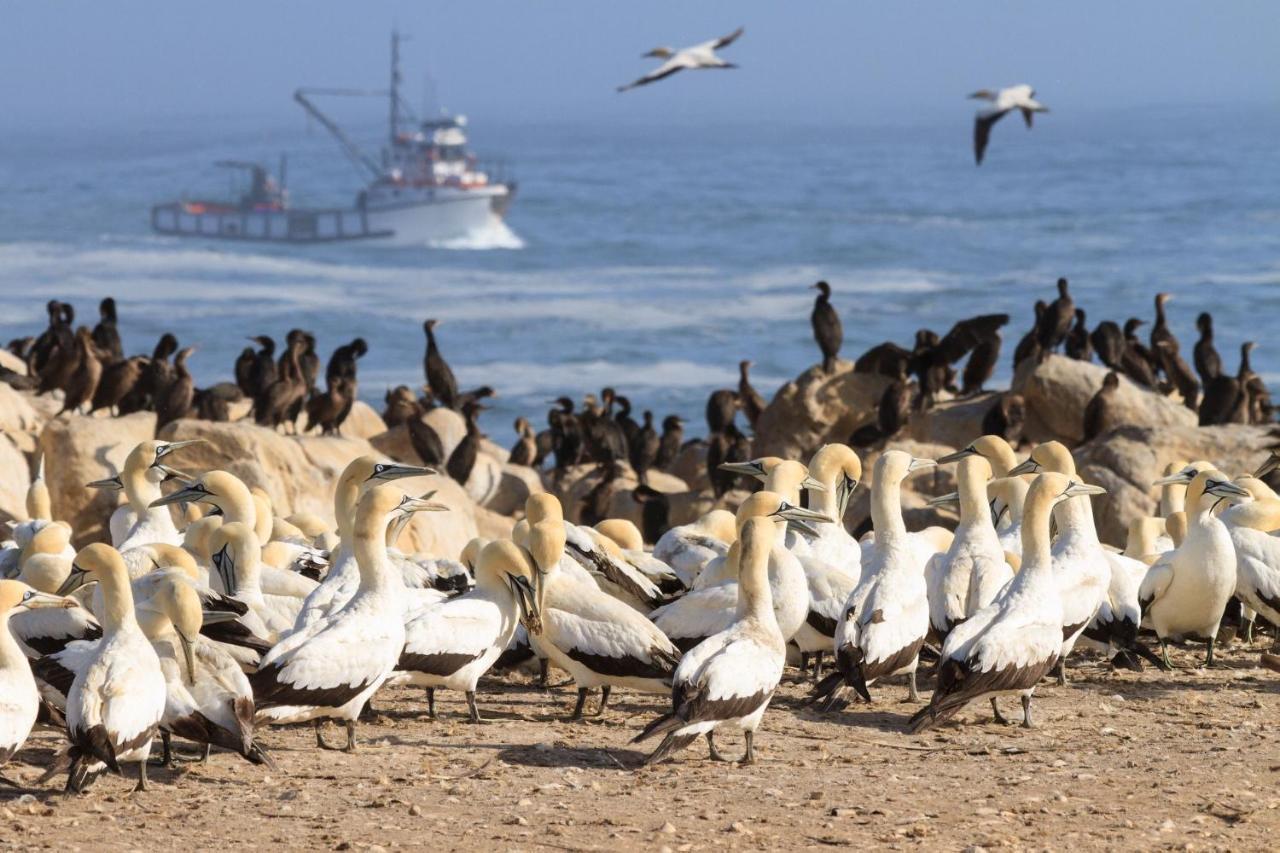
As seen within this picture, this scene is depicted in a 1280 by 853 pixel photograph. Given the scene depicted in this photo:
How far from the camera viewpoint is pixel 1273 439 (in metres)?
14.9

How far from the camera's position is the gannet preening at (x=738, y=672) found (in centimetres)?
682

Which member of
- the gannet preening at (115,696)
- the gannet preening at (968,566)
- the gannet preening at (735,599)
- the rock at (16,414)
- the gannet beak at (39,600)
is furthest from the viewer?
the rock at (16,414)

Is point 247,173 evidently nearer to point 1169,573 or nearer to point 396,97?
point 396,97

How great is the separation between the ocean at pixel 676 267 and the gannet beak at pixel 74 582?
23297 mm

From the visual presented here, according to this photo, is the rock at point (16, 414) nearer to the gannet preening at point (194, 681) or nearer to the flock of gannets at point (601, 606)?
the flock of gannets at point (601, 606)

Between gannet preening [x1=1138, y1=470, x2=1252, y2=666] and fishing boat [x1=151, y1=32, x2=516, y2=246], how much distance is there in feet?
237

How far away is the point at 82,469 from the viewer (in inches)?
569

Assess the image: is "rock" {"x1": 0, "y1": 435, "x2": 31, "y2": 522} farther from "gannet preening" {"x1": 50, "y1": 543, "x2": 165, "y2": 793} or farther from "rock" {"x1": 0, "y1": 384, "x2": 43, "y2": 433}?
"gannet preening" {"x1": 50, "y1": 543, "x2": 165, "y2": 793}

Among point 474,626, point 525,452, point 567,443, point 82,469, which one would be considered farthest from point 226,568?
point 525,452

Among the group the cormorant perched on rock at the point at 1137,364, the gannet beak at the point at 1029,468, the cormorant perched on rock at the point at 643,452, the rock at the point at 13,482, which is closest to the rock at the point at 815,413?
the cormorant perched on rock at the point at 643,452

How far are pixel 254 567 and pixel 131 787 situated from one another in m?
2.01

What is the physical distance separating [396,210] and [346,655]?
75.7 metres

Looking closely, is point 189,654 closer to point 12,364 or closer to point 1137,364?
point 12,364

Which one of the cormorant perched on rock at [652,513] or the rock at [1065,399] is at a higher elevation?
the rock at [1065,399]
